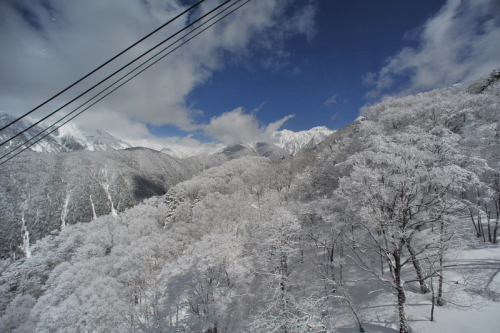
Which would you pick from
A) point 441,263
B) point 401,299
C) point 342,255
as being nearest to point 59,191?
point 342,255

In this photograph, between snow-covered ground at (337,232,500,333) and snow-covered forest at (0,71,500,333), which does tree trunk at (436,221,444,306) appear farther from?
snow-covered ground at (337,232,500,333)

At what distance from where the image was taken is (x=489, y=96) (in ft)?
65.6

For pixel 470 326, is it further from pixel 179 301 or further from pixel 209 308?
pixel 179 301

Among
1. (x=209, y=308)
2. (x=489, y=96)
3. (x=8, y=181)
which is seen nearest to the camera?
(x=209, y=308)

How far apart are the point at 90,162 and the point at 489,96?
714 feet

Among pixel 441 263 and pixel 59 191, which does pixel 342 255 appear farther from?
pixel 59 191

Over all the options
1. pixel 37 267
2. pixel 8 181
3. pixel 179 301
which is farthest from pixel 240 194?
pixel 8 181

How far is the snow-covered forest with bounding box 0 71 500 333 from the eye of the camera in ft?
37.8

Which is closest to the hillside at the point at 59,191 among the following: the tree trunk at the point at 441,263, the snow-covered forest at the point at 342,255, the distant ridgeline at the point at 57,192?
the distant ridgeline at the point at 57,192

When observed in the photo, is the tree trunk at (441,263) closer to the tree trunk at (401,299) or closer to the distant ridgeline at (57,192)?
the tree trunk at (401,299)

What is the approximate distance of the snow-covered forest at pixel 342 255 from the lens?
453 inches

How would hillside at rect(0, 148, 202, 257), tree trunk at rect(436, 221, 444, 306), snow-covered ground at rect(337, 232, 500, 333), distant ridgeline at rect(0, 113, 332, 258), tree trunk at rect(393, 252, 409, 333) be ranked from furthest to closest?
hillside at rect(0, 148, 202, 257)
distant ridgeline at rect(0, 113, 332, 258)
snow-covered ground at rect(337, 232, 500, 333)
tree trunk at rect(436, 221, 444, 306)
tree trunk at rect(393, 252, 409, 333)

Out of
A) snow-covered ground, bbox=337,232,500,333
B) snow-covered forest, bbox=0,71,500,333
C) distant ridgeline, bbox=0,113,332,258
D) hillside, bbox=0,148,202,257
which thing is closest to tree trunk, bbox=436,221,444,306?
snow-covered forest, bbox=0,71,500,333

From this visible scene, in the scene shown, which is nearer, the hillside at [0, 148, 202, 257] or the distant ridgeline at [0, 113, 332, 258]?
the distant ridgeline at [0, 113, 332, 258]
